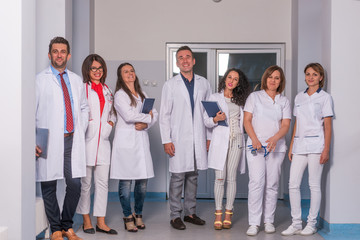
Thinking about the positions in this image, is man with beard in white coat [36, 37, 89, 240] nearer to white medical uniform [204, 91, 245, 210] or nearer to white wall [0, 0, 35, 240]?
white wall [0, 0, 35, 240]

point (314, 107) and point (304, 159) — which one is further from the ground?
point (314, 107)

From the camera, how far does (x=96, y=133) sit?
3893 mm

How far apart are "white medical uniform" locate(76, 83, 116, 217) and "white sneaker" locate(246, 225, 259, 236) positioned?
1.28m

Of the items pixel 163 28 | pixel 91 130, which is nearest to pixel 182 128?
pixel 91 130

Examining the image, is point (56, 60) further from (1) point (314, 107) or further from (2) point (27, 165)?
(1) point (314, 107)

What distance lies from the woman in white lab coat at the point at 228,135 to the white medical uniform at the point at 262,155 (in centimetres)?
12

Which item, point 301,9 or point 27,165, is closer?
point 27,165

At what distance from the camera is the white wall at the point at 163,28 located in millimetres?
5848

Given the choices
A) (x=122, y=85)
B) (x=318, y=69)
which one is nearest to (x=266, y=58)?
(x=318, y=69)

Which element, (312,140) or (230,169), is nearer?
(312,140)

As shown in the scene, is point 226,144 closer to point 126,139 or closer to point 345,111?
point 126,139

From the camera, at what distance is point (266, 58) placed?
5.92 metres

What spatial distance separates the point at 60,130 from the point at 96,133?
0.47m

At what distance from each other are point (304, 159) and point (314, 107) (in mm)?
459
